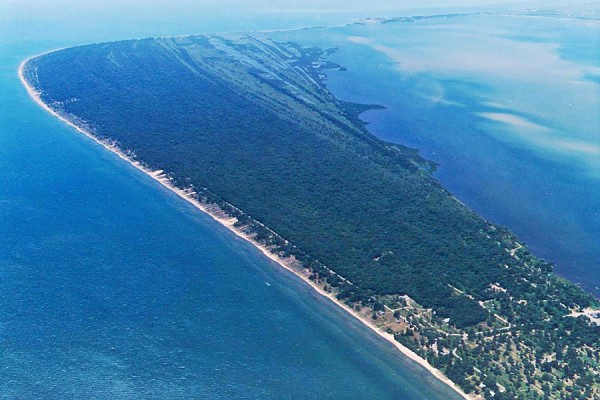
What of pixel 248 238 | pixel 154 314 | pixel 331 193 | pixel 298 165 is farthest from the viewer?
pixel 298 165

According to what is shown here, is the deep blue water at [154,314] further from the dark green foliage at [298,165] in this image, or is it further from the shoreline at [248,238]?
the dark green foliage at [298,165]

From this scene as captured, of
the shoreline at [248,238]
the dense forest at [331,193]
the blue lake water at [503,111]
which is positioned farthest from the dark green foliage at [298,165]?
the blue lake water at [503,111]

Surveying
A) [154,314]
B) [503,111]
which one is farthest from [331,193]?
[503,111]

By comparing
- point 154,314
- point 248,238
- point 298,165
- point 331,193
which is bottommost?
point 154,314

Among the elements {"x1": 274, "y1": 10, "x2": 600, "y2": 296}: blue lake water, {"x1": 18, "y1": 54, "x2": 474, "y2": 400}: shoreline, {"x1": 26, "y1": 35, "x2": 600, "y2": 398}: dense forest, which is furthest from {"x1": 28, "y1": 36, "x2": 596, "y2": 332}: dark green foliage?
{"x1": 274, "y1": 10, "x2": 600, "y2": 296}: blue lake water

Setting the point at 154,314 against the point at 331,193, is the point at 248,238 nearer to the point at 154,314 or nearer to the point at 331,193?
the point at 331,193
